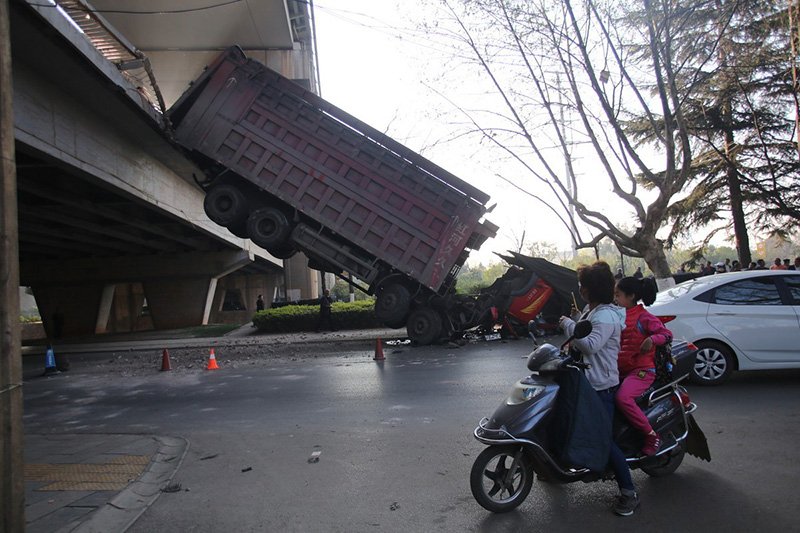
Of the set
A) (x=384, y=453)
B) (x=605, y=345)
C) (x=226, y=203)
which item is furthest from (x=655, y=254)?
(x=605, y=345)

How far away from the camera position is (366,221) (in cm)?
1305

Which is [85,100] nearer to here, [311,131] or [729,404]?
[311,131]

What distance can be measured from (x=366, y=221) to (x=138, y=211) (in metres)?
9.99

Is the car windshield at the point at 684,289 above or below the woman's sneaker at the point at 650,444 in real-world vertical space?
above

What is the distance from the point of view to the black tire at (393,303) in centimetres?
1345

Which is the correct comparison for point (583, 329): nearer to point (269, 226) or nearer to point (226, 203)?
point (269, 226)

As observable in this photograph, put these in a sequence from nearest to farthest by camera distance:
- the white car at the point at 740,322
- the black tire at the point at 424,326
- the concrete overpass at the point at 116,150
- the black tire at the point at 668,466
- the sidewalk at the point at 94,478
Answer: the sidewalk at the point at 94,478 → the black tire at the point at 668,466 → the white car at the point at 740,322 → the concrete overpass at the point at 116,150 → the black tire at the point at 424,326

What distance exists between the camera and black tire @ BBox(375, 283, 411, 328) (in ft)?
44.1

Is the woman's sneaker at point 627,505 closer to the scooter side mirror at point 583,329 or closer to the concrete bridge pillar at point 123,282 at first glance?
the scooter side mirror at point 583,329

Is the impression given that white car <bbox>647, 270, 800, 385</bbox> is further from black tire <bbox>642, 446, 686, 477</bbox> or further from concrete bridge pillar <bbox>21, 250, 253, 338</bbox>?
concrete bridge pillar <bbox>21, 250, 253, 338</bbox>

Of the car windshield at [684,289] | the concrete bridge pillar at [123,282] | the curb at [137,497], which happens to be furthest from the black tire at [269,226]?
the concrete bridge pillar at [123,282]

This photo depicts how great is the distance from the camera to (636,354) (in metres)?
3.91

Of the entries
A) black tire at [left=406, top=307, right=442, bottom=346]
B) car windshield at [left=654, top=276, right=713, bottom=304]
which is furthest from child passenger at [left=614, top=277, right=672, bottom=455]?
black tire at [left=406, top=307, right=442, bottom=346]

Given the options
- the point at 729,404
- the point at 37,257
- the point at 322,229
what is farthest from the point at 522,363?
the point at 37,257
